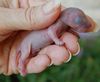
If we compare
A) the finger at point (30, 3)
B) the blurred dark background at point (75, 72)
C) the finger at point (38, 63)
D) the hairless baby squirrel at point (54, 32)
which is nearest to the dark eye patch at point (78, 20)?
the hairless baby squirrel at point (54, 32)

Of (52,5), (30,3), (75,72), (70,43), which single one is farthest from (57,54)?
(75,72)

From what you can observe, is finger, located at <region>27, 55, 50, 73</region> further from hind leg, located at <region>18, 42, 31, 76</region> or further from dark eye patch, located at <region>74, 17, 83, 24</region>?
dark eye patch, located at <region>74, 17, 83, 24</region>

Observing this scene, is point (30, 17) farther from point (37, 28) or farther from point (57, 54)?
point (57, 54)

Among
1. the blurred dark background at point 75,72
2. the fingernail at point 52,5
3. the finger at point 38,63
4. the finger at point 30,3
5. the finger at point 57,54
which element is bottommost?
the blurred dark background at point 75,72

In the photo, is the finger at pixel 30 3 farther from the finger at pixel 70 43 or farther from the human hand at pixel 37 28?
the finger at pixel 70 43

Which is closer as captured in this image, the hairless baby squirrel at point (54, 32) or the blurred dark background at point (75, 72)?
the hairless baby squirrel at point (54, 32)

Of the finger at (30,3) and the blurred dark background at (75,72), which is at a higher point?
the finger at (30,3)

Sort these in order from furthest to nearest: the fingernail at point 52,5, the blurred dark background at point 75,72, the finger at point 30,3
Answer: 1. the blurred dark background at point 75,72
2. the finger at point 30,3
3. the fingernail at point 52,5
